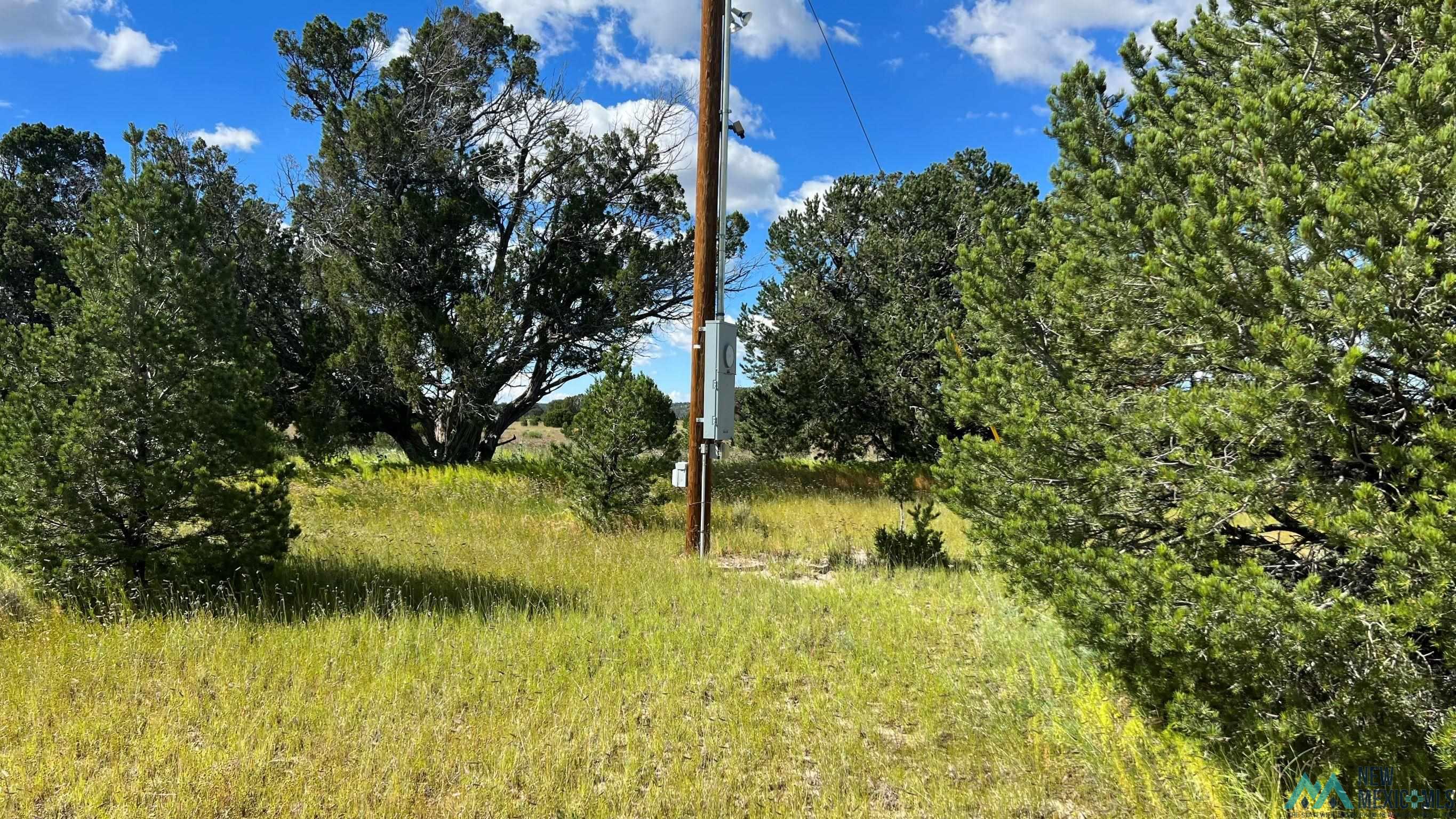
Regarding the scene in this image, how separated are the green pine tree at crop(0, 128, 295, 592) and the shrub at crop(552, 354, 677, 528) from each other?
4802mm

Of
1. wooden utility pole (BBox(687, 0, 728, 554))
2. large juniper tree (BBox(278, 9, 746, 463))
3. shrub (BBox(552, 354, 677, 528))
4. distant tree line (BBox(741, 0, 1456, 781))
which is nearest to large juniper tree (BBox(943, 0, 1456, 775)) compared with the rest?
distant tree line (BBox(741, 0, 1456, 781))

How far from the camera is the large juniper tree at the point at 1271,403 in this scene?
2.23 meters

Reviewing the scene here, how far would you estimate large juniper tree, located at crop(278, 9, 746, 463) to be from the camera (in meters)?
13.9

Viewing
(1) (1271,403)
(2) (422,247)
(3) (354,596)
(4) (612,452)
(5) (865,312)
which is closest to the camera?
(1) (1271,403)

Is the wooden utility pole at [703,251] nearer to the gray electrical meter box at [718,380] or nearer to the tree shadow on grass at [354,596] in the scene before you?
the gray electrical meter box at [718,380]

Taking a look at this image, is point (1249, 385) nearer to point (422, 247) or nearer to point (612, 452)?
point (612, 452)

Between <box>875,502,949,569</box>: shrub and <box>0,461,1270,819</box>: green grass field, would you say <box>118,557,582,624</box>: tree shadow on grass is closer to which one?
<box>0,461,1270,819</box>: green grass field

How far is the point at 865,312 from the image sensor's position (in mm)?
18312

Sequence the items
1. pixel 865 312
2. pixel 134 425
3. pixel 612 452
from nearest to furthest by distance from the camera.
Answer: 1. pixel 134 425
2. pixel 612 452
3. pixel 865 312

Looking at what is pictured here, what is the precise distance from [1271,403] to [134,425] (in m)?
6.52

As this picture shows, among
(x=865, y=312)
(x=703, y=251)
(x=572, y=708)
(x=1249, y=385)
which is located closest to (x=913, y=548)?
(x=703, y=251)

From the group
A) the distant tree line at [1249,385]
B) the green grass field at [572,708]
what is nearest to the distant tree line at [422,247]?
the green grass field at [572,708]

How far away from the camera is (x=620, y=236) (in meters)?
16.2

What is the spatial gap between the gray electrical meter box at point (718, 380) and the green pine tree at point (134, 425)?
4.28 m
